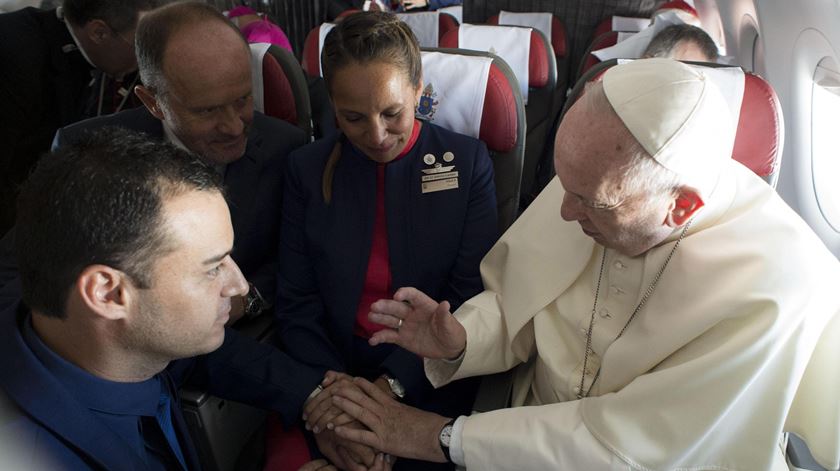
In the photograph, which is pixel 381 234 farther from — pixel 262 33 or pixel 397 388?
pixel 262 33

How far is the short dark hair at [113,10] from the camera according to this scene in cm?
268

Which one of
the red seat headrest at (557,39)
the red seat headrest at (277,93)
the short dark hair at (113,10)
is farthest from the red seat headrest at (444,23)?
the red seat headrest at (277,93)

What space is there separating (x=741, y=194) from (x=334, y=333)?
51.9 inches

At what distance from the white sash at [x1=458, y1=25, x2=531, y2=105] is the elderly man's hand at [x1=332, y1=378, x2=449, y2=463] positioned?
2051 millimetres

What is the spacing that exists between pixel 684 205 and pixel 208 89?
143cm

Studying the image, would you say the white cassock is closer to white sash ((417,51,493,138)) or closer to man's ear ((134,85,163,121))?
white sash ((417,51,493,138))

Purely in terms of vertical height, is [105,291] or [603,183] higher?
[603,183]

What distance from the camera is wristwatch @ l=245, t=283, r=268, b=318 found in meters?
1.96

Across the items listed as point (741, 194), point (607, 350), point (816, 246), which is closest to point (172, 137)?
point (607, 350)

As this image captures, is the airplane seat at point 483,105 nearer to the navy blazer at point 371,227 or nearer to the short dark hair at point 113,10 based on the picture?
the navy blazer at point 371,227

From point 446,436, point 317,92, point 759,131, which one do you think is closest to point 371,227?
point 446,436

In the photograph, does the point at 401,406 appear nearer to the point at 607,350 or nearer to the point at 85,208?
the point at 607,350

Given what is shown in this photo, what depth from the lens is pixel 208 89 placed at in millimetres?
1827

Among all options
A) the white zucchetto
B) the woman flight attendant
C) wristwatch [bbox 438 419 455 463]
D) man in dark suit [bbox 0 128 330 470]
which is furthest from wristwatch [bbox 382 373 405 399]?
the white zucchetto
